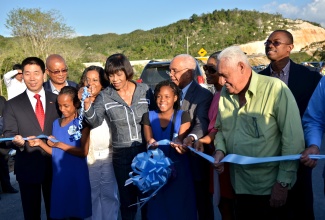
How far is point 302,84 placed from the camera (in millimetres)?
3676

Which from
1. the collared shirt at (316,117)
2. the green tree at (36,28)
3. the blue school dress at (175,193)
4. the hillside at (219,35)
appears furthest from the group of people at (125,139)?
the hillside at (219,35)

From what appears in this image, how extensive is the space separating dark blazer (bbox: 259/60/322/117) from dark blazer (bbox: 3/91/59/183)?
279 cm

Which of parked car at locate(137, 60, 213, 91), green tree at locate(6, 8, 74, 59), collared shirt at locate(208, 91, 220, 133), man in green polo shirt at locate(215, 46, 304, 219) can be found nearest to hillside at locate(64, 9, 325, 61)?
green tree at locate(6, 8, 74, 59)

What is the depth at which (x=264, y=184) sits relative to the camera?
106 inches

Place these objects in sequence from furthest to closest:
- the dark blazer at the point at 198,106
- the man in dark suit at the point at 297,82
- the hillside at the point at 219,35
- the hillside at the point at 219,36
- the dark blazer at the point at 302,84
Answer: the hillside at the point at 219,35, the hillside at the point at 219,36, the dark blazer at the point at 302,84, the dark blazer at the point at 198,106, the man in dark suit at the point at 297,82

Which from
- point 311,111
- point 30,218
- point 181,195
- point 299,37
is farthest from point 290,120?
point 299,37

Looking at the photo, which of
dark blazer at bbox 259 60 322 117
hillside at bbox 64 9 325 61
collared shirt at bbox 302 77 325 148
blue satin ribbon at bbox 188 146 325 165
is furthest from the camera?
hillside at bbox 64 9 325 61

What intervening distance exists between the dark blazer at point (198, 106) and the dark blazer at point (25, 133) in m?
1.63

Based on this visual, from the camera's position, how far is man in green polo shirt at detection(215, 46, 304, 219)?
2.54 meters

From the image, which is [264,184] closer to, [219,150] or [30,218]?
[219,150]

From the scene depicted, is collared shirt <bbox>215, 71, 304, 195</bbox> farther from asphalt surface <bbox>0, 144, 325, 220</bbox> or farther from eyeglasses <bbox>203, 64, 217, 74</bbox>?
asphalt surface <bbox>0, 144, 325, 220</bbox>

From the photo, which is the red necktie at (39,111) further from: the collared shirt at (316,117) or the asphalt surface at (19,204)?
the collared shirt at (316,117)

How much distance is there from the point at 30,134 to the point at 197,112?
5.91 ft

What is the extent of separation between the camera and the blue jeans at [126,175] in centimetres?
365
